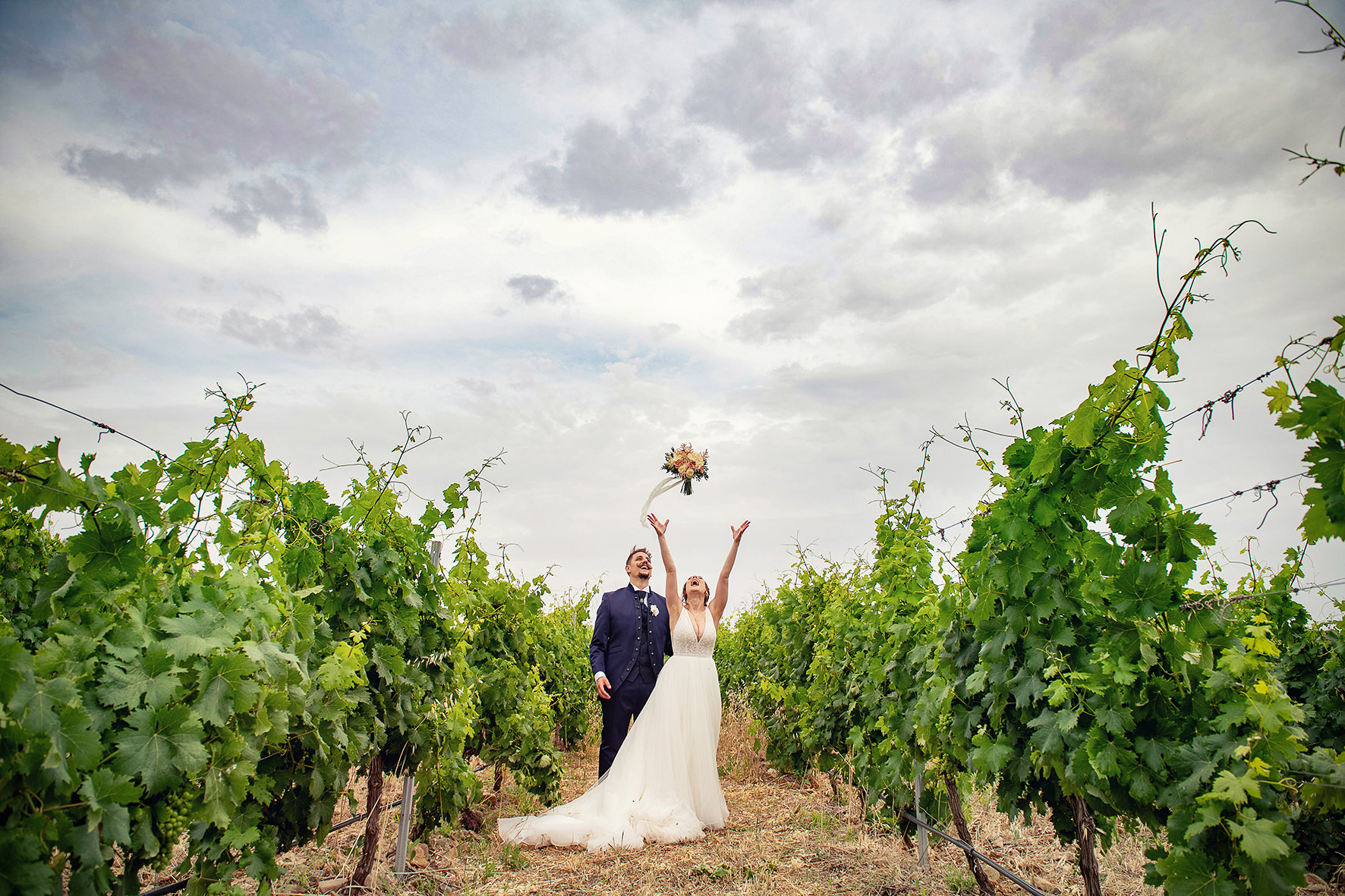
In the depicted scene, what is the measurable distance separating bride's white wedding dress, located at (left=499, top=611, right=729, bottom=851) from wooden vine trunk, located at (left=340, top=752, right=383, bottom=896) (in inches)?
62.8

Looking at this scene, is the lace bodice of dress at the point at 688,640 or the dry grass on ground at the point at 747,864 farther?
the lace bodice of dress at the point at 688,640

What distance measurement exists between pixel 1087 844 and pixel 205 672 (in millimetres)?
3010

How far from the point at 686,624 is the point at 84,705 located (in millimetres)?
4917

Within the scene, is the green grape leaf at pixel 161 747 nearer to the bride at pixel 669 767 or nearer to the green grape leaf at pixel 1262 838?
the green grape leaf at pixel 1262 838

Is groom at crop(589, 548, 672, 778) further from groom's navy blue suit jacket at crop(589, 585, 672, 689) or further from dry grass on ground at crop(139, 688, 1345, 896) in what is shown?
dry grass on ground at crop(139, 688, 1345, 896)

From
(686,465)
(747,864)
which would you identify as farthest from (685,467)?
(747,864)

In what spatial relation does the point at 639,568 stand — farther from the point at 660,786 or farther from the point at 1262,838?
the point at 1262,838

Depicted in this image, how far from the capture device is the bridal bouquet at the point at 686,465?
25.5 ft

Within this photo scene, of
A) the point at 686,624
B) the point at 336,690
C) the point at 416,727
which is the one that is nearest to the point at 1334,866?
the point at 686,624

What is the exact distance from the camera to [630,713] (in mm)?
6680

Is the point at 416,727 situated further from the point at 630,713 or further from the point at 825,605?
the point at 825,605

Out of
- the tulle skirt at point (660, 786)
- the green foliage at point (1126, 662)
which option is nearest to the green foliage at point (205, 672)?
the tulle skirt at point (660, 786)

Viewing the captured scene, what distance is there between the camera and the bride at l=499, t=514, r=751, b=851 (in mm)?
5367

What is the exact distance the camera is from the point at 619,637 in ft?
22.1
